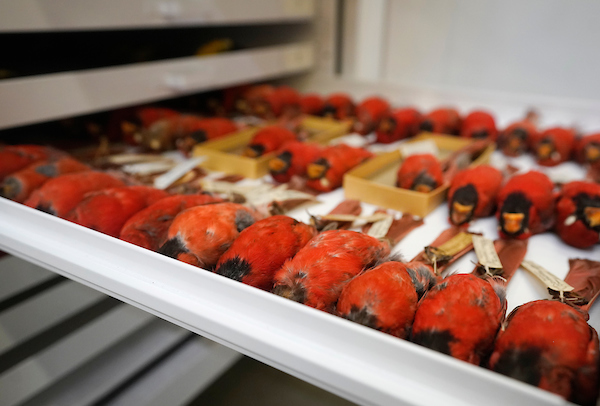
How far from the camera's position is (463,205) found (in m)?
0.88

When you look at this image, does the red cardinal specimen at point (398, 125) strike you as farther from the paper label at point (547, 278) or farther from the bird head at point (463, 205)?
the paper label at point (547, 278)

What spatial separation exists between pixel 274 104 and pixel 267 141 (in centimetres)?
53

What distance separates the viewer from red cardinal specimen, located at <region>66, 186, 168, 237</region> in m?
0.74

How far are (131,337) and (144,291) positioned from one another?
0.42 m

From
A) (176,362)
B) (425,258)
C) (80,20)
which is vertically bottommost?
(176,362)

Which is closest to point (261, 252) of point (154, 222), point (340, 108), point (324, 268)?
point (324, 268)

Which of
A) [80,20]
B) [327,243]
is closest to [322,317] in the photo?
[327,243]

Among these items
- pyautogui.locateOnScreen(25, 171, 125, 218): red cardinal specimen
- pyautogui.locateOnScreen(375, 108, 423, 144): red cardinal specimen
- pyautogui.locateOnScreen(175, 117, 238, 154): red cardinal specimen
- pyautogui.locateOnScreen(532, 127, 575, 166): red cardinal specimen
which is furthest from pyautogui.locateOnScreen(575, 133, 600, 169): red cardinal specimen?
pyautogui.locateOnScreen(25, 171, 125, 218): red cardinal specimen

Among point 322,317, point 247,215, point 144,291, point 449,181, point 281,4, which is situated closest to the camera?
point 322,317

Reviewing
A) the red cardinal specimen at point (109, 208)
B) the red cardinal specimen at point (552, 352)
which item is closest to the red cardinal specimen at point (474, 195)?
the red cardinal specimen at point (552, 352)

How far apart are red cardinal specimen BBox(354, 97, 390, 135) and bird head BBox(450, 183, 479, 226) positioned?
2.30 ft

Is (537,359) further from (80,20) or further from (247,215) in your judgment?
(80,20)

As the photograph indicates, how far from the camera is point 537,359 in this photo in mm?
451

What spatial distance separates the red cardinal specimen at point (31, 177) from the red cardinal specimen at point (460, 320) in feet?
2.71
